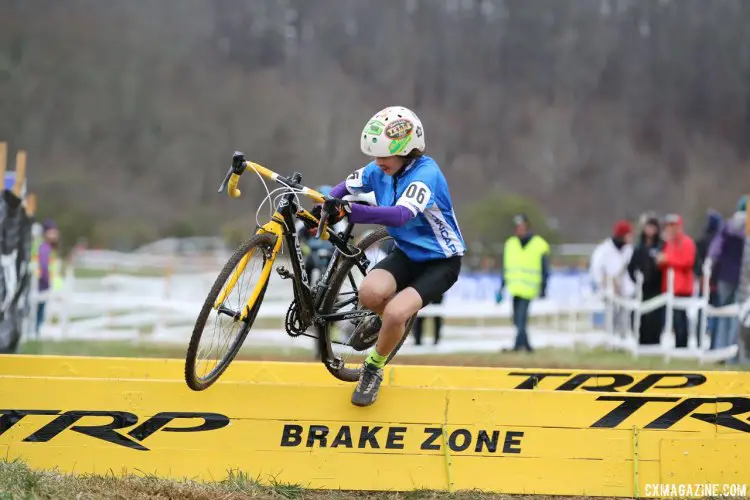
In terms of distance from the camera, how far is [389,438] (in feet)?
20.3

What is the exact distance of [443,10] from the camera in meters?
47.2

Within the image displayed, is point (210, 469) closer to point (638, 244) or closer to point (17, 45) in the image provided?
point (638, 244)

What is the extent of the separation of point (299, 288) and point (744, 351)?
7.87 meters

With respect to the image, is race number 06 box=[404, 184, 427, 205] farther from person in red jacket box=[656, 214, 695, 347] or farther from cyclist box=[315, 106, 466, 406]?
person in red jacket box=[656, 214, 695, 347]

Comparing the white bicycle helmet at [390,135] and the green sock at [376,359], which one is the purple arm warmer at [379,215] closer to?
the white bicycle helmet at [390,135]

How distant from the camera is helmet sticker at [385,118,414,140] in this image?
21.5 ft

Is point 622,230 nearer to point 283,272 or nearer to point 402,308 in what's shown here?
point 402,308

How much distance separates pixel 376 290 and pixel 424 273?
329 mm

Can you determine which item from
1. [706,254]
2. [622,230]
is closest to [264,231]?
[706,254]

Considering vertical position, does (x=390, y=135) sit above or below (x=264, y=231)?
above

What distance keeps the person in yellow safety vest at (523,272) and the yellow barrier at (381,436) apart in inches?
359

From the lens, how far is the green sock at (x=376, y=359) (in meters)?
6.73

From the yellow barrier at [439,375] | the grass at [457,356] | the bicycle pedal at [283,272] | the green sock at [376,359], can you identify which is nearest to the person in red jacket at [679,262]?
the grass at [457,356]

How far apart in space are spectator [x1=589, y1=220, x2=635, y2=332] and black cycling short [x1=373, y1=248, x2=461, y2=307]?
1029 centimetres
